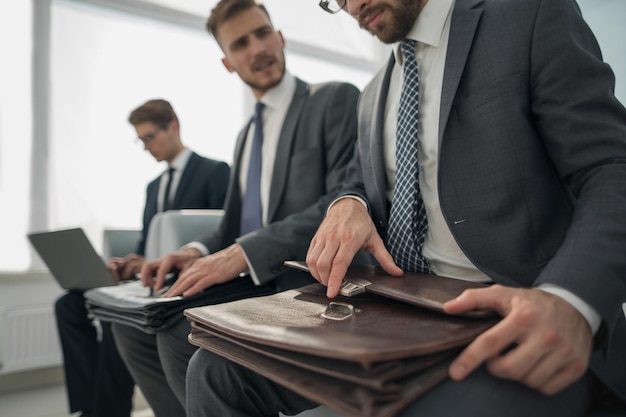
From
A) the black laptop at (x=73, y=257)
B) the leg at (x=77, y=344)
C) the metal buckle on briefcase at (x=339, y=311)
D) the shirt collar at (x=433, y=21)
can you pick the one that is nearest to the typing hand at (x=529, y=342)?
the metal buckle on briefcase at (x=339, y=311)

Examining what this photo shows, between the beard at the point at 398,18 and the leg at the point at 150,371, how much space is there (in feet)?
3.26

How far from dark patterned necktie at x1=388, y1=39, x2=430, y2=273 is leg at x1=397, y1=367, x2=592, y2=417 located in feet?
1.23

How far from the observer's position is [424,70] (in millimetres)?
932

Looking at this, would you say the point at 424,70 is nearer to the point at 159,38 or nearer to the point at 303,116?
the point at 303,116

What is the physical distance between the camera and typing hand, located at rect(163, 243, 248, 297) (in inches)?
40.6

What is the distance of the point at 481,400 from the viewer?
0.47 m

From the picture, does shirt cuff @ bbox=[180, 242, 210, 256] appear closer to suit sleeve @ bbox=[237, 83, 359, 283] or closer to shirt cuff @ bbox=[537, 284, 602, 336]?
suit sleeve @ bbox=[237, 83, 359, 283]

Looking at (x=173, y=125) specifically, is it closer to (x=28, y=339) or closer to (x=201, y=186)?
(x=201, y=186)

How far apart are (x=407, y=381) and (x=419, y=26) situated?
29.5 inches

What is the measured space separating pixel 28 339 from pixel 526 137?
111 inches

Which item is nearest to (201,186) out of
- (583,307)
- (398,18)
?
(398,18)

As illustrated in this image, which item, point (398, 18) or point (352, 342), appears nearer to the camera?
point (352, 342)

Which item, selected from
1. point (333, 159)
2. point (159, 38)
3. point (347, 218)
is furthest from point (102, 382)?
point (159, 38)

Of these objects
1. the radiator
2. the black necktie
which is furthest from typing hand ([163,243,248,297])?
the radiator
